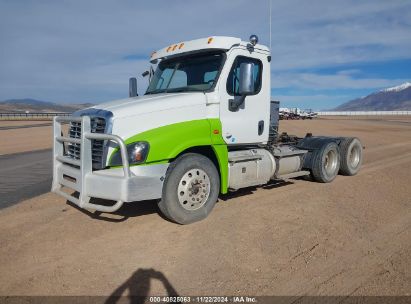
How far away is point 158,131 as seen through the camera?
5254 mm

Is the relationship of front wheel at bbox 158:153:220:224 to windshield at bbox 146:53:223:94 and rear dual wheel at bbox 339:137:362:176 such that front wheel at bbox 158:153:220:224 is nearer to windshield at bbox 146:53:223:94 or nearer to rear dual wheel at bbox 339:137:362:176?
windshield at bbox 146:53:223:94

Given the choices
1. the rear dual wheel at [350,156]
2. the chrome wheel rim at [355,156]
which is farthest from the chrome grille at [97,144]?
the chrome wheel rim at [355,156]

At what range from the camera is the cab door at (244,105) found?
20.5 feet

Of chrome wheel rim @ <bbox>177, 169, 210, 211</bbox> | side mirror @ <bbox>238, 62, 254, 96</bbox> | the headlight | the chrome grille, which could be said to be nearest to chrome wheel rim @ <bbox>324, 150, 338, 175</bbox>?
side mirror @ <bbox>238, 62, 254, 96</bbox>

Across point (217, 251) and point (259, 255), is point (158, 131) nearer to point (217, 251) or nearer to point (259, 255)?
point (217, 251)

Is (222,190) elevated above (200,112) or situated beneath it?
situated beneath

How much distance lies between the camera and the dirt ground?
3775 mm

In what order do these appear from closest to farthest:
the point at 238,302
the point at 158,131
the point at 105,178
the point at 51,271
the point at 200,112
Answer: the point at 238,302 < the point at 51,271 < the point at 105,178 < the point at 158,131 < the point at 200,112

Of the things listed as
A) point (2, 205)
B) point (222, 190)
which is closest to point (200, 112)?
point (222, 190)

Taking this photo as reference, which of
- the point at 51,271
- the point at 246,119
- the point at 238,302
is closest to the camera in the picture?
the point at 238,302

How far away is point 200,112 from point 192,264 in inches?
99.9

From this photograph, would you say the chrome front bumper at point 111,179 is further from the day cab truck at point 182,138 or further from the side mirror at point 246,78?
the side mirror at point 246,78

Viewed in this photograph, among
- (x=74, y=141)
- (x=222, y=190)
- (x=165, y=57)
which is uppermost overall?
(x=165, y=57)

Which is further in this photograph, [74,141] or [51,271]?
[74,141]
